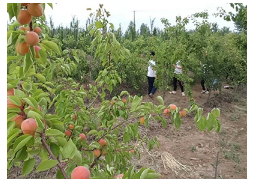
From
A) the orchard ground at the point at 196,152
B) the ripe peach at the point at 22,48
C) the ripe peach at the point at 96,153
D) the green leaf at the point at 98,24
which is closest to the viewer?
the ripe peach at the point at 22,48

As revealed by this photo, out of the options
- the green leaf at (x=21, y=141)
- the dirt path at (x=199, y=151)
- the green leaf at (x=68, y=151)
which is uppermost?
the green leaf at (x=21, y=141)

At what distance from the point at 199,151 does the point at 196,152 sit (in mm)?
64

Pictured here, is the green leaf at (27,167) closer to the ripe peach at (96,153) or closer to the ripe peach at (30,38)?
the ripe peach at (30,38)

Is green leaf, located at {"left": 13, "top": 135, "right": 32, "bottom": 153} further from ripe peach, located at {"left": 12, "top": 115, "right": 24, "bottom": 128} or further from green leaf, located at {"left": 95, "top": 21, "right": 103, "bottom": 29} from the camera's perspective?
green leaf, located at {"left": 95, "top": 21, "right": 103, "bottom": 29}

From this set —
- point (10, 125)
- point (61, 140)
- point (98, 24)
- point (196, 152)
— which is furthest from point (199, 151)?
point (10, 125)

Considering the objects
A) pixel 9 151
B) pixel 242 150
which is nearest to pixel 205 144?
pixel 242 150

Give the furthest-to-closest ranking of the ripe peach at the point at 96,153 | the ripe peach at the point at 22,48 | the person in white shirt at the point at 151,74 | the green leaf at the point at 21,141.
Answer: the person in white shirt at the point at 151,74, the ripe peach at the point at 96,153, the ripe peach at the point at 22,48, the green leaf at the point at 21,141

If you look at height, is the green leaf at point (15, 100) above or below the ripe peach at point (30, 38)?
below

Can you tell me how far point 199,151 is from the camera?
3342 mm

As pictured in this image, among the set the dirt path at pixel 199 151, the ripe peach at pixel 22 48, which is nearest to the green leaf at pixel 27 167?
the ripe peach at pixel 22 48

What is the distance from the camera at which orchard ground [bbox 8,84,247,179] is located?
277 cm

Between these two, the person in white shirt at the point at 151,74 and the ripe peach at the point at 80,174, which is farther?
the person in white shirt at the point at 151,74

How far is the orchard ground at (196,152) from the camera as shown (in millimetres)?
2770

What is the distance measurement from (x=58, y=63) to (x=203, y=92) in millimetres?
5222
